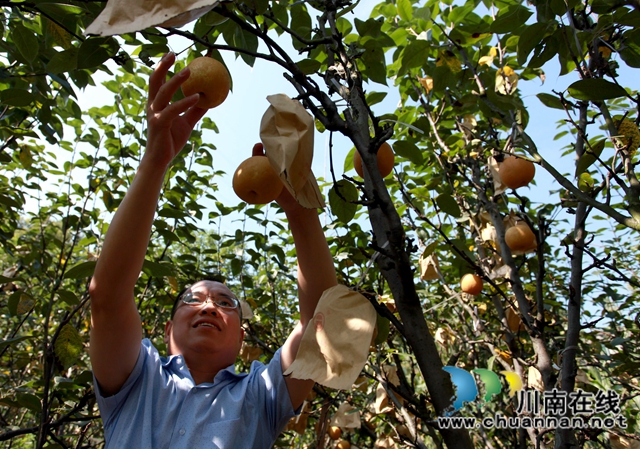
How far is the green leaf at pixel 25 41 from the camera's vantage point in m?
1.52

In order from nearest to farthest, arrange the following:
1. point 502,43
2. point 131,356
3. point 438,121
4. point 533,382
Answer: point 131,356
point 533,382
point 502,43
point 438,121

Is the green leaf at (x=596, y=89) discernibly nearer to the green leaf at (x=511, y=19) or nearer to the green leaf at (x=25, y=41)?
the green leaf at (x=511, y=19)

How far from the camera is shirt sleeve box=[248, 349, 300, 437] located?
1.38m

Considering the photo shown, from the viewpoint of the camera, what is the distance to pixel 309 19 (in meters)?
1.70

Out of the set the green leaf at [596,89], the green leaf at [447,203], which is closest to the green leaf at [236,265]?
the green leaf at [447,203]

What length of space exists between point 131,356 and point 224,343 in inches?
14.2

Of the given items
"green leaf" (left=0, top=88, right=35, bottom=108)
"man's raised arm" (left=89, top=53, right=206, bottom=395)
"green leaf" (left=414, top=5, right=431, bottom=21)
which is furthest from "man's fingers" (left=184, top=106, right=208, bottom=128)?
"green leaf" (left=414, top=5, right=431, bottom=21)

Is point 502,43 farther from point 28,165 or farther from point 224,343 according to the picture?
point 28,165

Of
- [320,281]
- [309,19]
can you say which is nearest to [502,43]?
[309,19]

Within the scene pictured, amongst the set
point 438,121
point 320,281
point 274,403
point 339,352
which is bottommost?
point 274,403

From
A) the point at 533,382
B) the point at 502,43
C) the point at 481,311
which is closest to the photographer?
the point at 533,382

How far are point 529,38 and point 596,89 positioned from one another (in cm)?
31

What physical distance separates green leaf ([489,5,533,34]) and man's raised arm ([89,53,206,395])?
1134mm

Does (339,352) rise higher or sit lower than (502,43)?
lower
